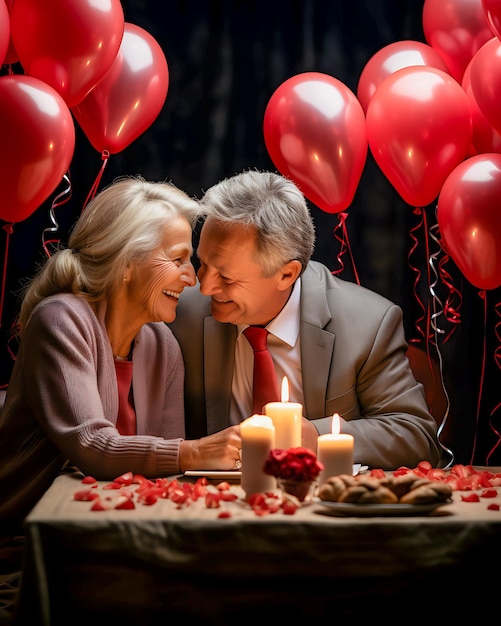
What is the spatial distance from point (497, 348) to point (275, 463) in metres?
1.55

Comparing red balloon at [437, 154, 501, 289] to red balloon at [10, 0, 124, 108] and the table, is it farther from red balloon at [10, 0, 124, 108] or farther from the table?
red balloon at [10, 0, 124, 108]

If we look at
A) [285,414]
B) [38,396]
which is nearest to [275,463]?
[285,414]

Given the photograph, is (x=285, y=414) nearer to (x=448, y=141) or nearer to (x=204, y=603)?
(x=204, y=603)

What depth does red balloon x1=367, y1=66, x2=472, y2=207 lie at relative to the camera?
2436 mm

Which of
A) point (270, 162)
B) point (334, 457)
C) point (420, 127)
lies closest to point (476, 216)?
point (420, 127)

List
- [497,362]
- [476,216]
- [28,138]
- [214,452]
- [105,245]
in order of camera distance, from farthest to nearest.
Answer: [497,362], [105,245], [476,216], [28,138], [214,452]

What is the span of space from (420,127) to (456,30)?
43 centimetres

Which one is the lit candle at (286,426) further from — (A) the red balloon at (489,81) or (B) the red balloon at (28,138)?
(A) the red balloon at (489,81)

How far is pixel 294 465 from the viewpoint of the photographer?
1705 mm

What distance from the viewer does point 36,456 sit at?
236 cm

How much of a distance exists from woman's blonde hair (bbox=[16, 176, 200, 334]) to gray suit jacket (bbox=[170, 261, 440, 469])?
1.23 feet

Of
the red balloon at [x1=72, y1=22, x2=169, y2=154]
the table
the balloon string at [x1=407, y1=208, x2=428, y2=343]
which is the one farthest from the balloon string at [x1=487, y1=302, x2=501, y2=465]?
the table

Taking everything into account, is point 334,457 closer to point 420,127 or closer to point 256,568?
point 256,568

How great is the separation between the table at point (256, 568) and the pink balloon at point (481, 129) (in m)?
1.22
